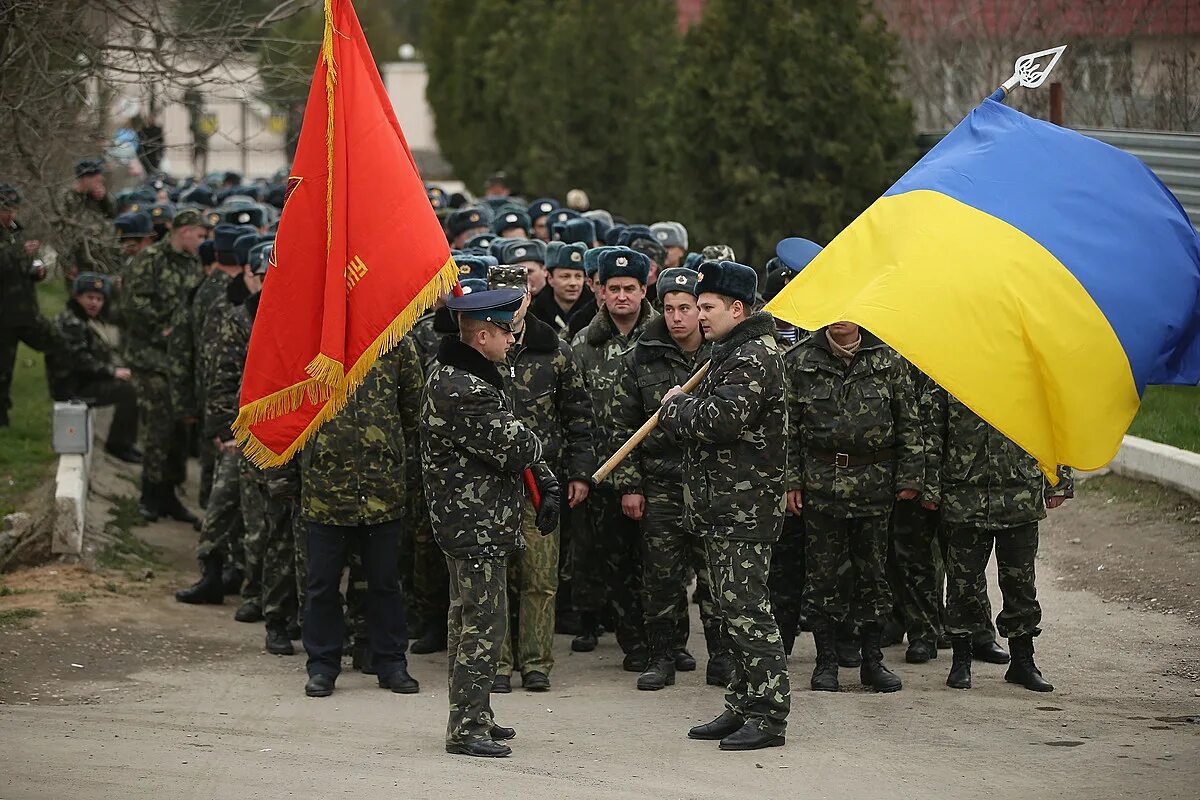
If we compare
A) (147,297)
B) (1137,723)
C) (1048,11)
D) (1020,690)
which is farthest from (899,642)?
(1048,11)

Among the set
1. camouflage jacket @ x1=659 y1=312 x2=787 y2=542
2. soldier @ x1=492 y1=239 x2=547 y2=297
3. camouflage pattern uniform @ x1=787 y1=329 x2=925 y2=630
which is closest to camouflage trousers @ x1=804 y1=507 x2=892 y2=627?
camouflage pattern uniform @ x1=787 y1=329 x2=925 y2=630

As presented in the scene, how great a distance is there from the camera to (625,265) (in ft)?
31.1

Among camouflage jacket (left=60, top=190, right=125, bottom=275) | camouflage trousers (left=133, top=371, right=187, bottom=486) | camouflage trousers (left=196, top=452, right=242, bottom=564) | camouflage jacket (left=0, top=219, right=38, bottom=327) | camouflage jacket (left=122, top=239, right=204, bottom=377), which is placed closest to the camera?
camouflage trousers (left=196, top=452, right=242, bottom=564)

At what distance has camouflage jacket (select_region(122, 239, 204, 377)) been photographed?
44.3 feet

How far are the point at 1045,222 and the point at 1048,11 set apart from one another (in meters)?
10.3

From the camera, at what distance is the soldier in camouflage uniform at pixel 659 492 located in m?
9.00

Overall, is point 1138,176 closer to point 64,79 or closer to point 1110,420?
point 1110,420

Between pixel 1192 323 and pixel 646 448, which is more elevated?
pixel 1192 323

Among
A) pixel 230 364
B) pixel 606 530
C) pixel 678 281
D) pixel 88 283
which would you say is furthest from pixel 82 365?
pixel 678 281

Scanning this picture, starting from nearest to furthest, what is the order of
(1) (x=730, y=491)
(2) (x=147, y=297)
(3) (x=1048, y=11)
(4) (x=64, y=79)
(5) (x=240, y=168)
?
(1) (x=730, y=491) → (4) (x=64, y=79) → (2) (x=147, y=297) → (3) (x=1048, y=11) → (5) (x=240, y=168)

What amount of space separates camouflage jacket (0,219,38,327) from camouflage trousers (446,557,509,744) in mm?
8859

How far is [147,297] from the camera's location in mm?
13617

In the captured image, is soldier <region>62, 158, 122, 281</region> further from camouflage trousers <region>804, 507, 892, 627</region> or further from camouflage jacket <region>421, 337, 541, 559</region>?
camouflage trousers <region>804, 507, 892, 627</region>

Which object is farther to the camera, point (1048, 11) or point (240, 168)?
point (240, 168)
